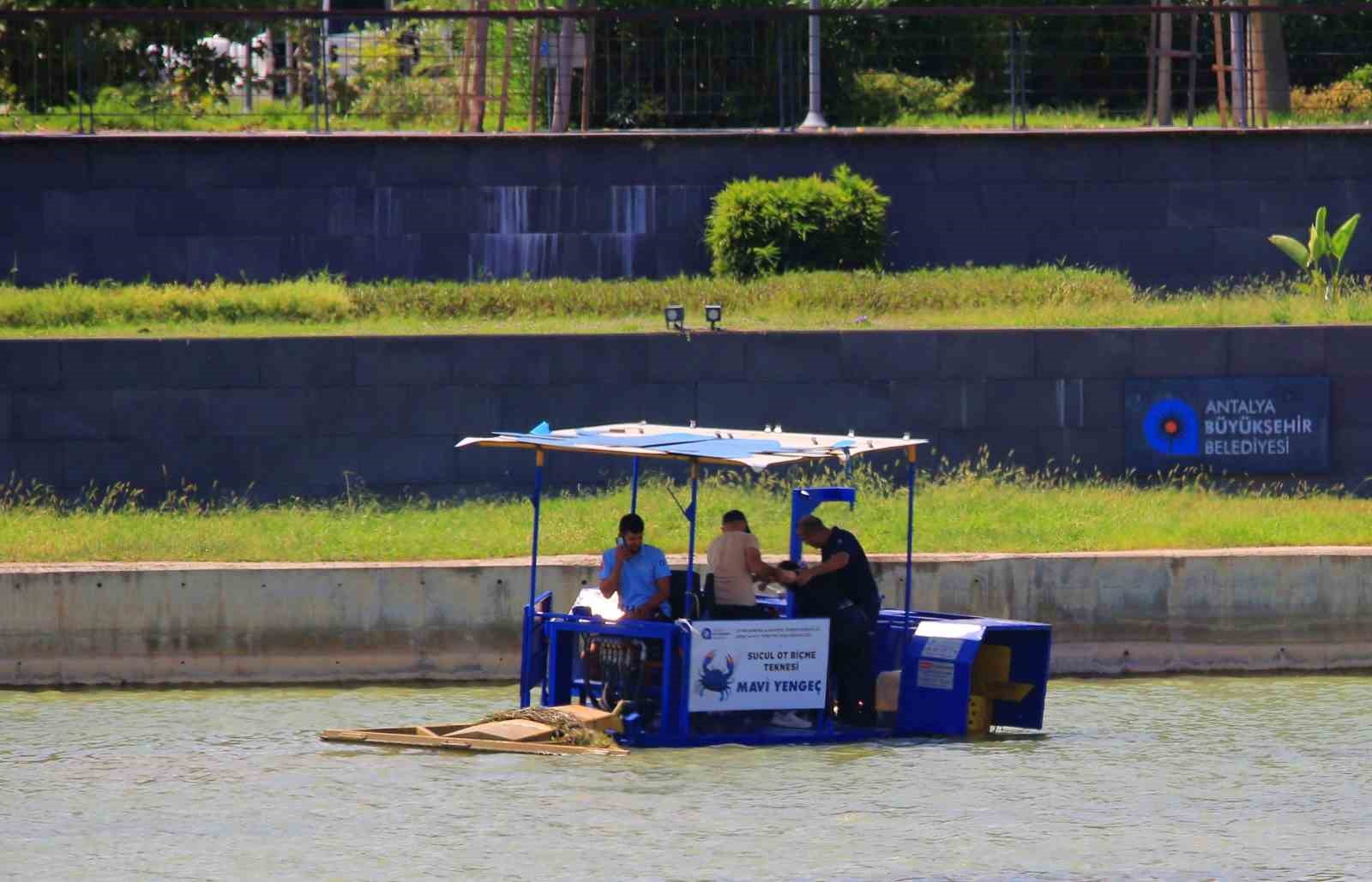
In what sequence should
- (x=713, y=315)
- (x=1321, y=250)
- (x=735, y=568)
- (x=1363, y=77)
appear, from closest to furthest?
1. (x=735, y=568)
2. (x=713, y=315)
3. (x=1321, y=250)
4. (x=1363, y=77)

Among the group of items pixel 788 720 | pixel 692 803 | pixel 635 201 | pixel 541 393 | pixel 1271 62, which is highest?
pixel 1271 62

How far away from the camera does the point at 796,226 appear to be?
24.1 metres

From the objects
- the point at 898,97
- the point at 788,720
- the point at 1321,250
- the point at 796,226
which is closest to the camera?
the point at 788,720

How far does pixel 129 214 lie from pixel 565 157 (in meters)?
4.96

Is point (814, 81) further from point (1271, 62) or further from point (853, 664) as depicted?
point (853, 664)

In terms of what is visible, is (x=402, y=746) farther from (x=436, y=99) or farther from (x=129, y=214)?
(x=436, y=99)

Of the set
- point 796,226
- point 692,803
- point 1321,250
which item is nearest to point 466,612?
point 692,803

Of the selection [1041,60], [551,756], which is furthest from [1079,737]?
[1041,60]


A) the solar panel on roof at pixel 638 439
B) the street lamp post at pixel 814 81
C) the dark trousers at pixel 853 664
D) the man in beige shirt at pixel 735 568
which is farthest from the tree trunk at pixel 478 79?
the dark trousers at pixel 853 664

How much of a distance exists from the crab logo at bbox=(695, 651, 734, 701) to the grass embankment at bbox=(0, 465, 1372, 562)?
12.5 feet

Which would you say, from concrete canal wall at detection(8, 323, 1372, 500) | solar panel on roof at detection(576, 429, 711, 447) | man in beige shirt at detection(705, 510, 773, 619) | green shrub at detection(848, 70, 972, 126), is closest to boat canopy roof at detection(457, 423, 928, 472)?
solar panel on roof at detection(576, 429, 711, 447)

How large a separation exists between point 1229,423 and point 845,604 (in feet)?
23.7

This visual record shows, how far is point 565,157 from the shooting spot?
972 inches

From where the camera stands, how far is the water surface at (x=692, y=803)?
11672 millimetres
